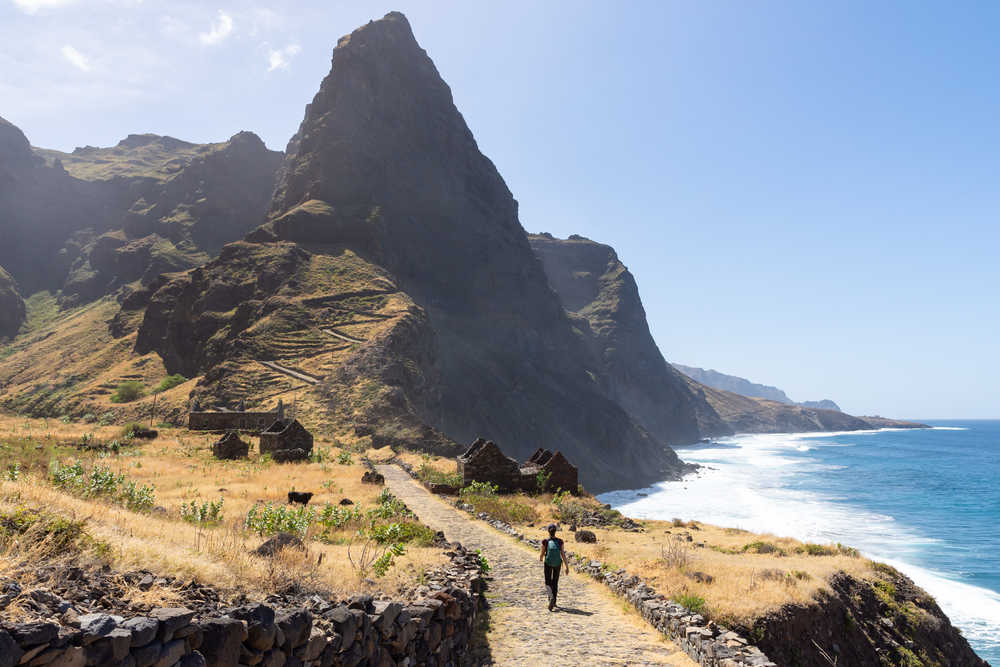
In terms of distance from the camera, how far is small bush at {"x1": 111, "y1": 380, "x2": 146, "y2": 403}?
87250 mm

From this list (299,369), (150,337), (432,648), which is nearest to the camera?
(432,648)

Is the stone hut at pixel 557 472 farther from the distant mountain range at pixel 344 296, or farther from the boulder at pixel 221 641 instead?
the boulder at pixel 221 641

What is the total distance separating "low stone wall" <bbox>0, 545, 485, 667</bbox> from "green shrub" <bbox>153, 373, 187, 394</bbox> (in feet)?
322

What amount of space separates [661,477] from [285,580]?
132 meters

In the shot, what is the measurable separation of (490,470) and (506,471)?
0.89 meters

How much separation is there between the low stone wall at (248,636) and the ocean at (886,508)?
36.3 meters

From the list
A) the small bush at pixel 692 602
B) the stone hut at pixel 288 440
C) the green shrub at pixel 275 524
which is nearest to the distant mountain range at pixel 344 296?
the stone hut at pixel 288 440

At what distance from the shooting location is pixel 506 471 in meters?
29.2

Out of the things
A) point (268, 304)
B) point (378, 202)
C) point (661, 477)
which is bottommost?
point (661, 477)

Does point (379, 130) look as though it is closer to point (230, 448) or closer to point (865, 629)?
point (230, 448)

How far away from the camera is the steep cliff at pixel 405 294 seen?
84.2m

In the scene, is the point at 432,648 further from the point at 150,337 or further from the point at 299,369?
the point at 150,337

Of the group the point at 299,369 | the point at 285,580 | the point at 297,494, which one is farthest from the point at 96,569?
the point at 299,369

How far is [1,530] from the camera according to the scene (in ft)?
17.3
